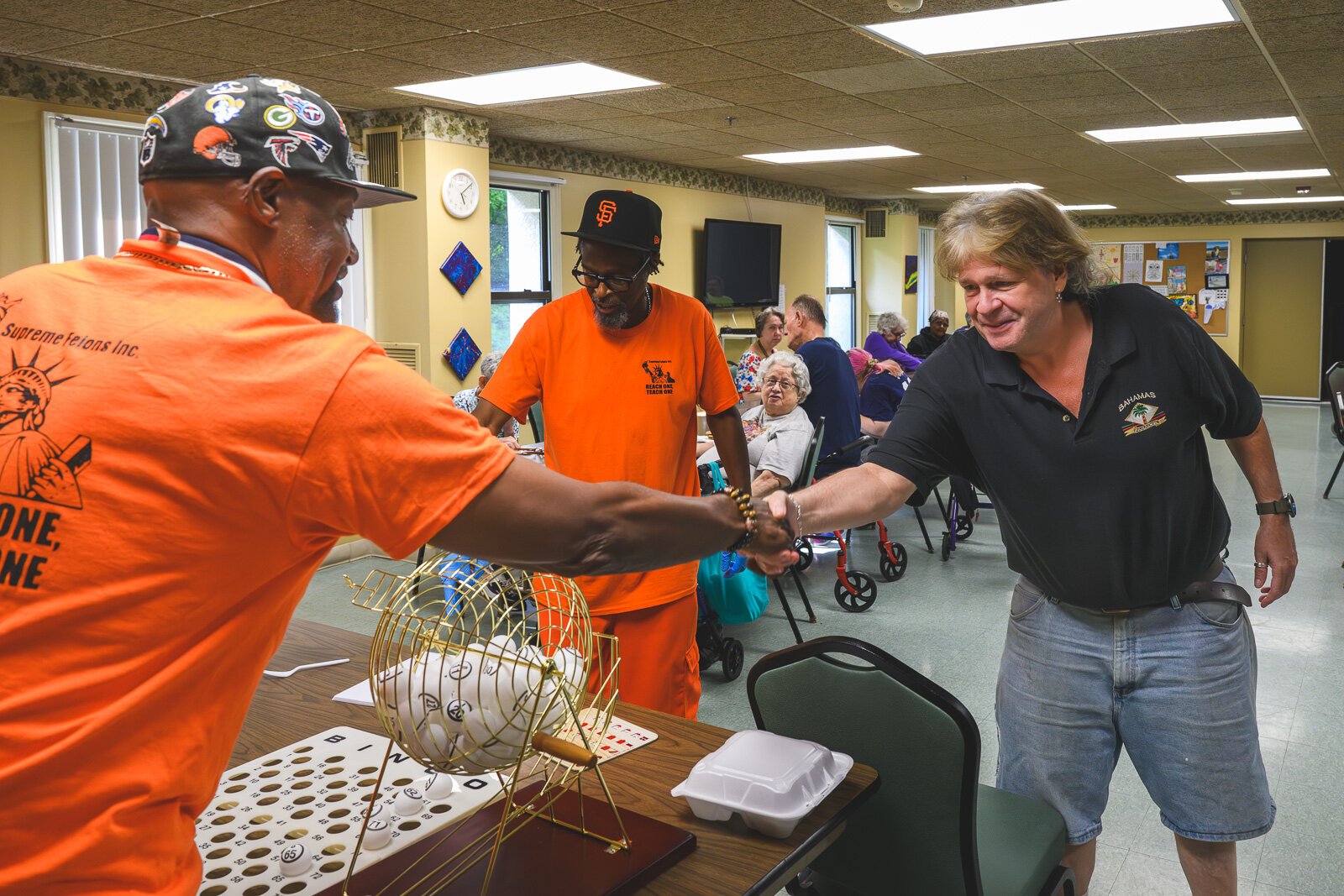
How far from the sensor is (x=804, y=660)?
178cm

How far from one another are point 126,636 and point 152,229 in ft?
Answer: 1.38

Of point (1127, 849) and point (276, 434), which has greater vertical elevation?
point (276, 434)

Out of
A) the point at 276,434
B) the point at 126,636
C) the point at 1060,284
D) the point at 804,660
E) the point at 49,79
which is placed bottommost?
the point at 804,660

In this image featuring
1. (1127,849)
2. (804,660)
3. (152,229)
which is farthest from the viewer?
(1127,849)

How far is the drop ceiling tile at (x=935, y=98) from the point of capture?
6.01 meters

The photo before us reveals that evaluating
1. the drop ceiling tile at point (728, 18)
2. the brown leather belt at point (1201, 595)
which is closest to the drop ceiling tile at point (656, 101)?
the drop ceiling tile at point (728, 18)

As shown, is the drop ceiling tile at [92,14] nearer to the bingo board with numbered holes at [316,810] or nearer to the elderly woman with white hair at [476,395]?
the elderly woman with white hair at [476,395]

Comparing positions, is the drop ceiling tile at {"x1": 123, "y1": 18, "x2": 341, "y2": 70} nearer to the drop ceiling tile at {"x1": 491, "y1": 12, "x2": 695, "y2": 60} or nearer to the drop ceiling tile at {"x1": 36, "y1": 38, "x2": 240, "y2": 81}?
the drop ceiling tile at {"x1": 36, "y1": 38, "x2": 240, "y2": 81}

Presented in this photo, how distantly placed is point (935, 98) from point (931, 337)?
166 inches

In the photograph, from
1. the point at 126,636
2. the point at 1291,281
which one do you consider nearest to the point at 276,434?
the point at 126,636

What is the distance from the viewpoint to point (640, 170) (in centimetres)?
920

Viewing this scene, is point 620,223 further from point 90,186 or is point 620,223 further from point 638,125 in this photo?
point 638,125

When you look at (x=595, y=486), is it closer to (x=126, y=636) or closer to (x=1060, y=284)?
(x=126, y=636)

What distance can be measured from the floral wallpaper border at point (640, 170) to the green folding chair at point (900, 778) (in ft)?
21.9
